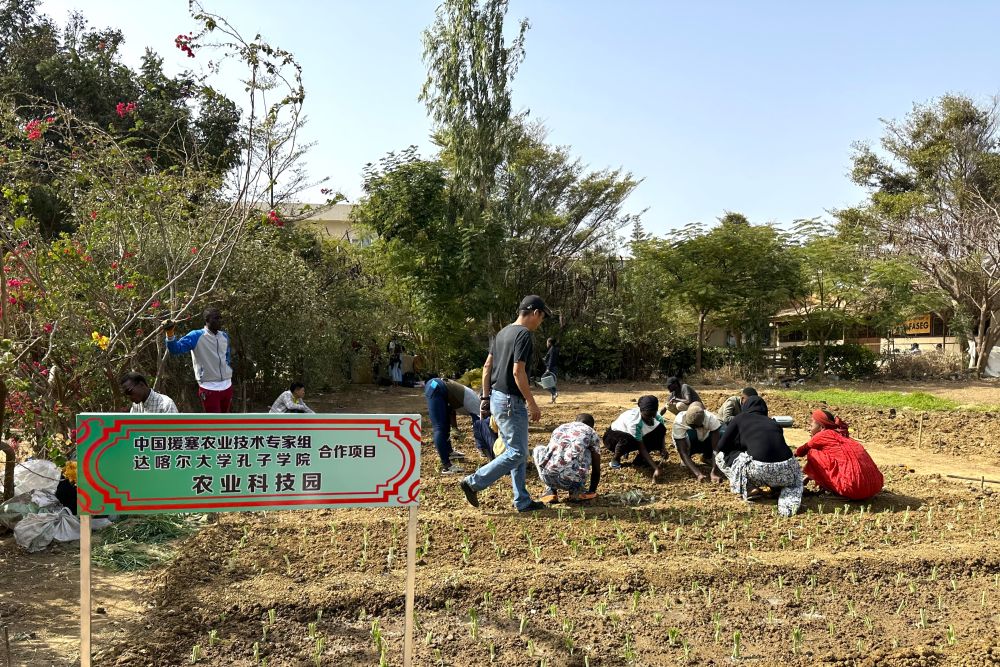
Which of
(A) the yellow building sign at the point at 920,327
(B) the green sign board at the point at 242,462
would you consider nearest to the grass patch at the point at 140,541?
(B) the green sign board at the point at 242,462

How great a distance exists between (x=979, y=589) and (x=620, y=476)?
10.7 feet

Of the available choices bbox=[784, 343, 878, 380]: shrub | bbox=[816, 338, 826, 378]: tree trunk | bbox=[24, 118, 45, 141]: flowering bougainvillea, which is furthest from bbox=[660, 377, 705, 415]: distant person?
bbox=[784, 343, 878, 380]: shrub

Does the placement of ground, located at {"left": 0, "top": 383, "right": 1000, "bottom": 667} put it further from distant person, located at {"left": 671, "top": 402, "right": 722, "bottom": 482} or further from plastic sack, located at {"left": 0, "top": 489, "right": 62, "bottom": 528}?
distant person, located at {"left": 671, "top": 402, "right": 722, "bottom": 482}

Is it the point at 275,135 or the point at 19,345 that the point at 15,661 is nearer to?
the point at 19,345

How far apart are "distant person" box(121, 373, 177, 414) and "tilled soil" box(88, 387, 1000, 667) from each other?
0.97 meters

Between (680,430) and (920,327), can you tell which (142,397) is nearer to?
(680,430)

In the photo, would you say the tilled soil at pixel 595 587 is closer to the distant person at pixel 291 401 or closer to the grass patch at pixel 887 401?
the distant person at pixel 291 401

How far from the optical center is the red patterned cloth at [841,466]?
19.7 feet

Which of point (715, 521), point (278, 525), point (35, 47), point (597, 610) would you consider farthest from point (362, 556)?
point (35, 47)

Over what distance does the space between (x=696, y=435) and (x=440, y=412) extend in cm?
253

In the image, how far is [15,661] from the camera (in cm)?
334

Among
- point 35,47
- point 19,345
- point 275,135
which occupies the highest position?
point 35,47

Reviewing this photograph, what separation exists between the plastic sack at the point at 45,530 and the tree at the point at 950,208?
21056 millimetres

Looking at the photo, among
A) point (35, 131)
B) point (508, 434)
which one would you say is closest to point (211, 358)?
point (35, 131)
